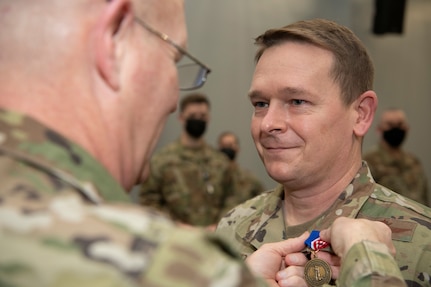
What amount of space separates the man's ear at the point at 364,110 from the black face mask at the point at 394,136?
15.6ft

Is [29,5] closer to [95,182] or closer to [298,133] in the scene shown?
[95,182]

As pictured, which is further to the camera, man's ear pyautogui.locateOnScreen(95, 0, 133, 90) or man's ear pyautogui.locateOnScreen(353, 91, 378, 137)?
man's ear pyautogui.locateOnScreen(353, 91, 378, 137)

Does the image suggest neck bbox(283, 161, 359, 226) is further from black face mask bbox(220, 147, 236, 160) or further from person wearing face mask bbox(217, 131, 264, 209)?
black face mask bbox(220, 147, 236, 160)

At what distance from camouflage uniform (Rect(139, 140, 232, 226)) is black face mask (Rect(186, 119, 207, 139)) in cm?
14

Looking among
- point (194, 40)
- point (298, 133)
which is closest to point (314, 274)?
point (298, 133)

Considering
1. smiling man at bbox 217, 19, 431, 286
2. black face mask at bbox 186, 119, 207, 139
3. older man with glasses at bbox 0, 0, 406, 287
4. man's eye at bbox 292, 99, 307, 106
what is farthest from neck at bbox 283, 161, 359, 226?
black face mask at bbox 186, 119, 207, 139

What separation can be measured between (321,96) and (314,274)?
524 millimetres

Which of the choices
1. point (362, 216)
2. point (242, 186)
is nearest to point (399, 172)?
point (242, 186)

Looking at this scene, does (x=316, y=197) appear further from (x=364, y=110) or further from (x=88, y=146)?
(x=88, y=146)

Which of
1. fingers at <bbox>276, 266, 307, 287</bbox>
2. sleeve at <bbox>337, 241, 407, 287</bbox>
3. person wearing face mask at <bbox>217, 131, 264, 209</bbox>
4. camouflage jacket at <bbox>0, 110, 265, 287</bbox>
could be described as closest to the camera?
camouflage jacket at <bbox>0, 110, 265, 287</bbox>

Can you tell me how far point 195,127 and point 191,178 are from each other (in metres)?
0.52

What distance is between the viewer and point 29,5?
3.47ft

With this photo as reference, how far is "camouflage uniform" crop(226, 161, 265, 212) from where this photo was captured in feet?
19.4

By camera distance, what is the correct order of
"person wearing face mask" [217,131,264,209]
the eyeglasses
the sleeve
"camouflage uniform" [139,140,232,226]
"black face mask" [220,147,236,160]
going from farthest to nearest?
"black face mask" [220,147,236,160] → "person wearing face mask" [217,131,264,209] → "camouflage uniform" [139,140,232,226] → the eyeglasses → the sleeve
